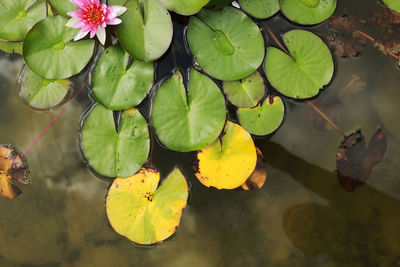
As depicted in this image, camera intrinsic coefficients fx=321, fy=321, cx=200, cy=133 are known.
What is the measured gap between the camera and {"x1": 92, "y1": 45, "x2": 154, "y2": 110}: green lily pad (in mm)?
1995

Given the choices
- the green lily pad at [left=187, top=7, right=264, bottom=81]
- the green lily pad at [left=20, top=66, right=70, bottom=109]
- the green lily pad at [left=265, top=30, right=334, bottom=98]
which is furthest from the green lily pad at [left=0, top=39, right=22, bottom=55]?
the green lily pad at [left=265, top=30, right=334, bottom=98]

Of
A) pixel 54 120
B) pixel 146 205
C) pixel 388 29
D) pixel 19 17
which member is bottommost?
pixel 146 205

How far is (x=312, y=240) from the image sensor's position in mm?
2238

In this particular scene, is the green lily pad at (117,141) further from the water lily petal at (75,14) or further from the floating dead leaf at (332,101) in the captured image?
the floating dead leaf at (332,101)

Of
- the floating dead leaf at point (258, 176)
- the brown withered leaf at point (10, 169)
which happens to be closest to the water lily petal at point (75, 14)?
the brown withered leaf at point (10, 169)

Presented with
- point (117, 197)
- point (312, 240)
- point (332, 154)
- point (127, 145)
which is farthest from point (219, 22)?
point (312, 240)

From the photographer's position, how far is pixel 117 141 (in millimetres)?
2045

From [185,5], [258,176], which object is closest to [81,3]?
[185,5]

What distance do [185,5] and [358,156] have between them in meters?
1.49

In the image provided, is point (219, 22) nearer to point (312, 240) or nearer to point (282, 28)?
point (282, 28)

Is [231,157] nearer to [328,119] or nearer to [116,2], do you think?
[328,119]

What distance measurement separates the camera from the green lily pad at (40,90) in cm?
213

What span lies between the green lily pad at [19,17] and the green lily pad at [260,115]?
1447mm

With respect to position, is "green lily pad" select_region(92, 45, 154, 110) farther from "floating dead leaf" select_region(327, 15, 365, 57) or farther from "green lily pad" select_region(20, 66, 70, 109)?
"floating dead leaf" select_region(327, 15, 365, 57)
